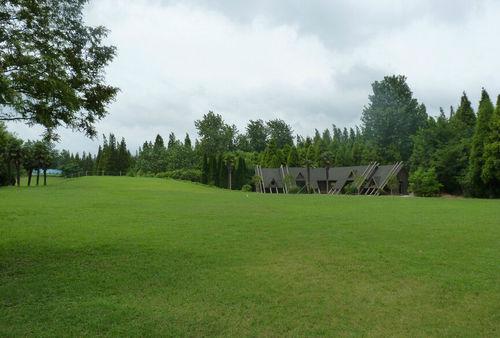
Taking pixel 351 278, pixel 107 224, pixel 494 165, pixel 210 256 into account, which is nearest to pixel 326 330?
pixel 351 278

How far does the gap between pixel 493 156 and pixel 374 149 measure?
2594 centimetres

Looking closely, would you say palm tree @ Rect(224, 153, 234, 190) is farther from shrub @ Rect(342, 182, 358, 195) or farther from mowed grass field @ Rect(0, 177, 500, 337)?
mowed grass field @ Rect(0, 177, 500, 337)

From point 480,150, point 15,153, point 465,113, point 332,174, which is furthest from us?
point 332,174

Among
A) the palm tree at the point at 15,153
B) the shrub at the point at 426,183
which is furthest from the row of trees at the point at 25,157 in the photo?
the shrub at the point at 426,183

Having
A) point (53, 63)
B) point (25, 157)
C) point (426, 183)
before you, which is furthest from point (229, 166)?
point (53, 63)

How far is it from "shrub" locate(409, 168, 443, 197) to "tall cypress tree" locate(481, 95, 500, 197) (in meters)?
6.01

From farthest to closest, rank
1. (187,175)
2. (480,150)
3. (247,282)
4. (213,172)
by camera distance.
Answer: (187,175)
(213,172)
(480,150)
(247,282)

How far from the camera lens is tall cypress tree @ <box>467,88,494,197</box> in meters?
36.8

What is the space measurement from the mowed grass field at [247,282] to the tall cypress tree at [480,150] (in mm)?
26582

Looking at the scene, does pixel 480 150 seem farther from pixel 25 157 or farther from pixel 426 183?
pixel 25 157

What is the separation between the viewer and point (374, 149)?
60469mm

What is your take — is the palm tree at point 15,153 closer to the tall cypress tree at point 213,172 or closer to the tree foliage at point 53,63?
the tall cypress tree at point 213,172

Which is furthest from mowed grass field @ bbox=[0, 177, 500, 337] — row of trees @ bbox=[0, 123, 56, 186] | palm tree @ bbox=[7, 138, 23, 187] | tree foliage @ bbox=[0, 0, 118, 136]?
row of trees @ bbox=[0, 123, 56, 186]

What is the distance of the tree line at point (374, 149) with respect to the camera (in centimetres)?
3766
